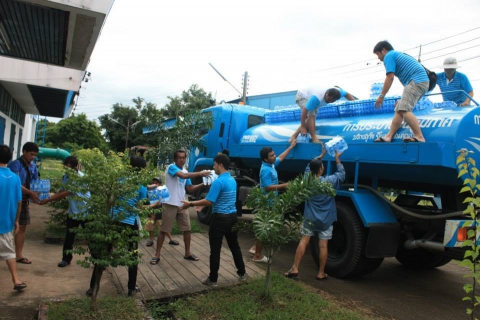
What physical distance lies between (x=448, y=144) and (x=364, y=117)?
1615mm

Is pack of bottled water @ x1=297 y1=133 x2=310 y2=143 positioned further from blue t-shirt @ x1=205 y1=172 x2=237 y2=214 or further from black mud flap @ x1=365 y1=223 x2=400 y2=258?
blue t-shirt @ x1=205 y1=172 x2=237 y2=214

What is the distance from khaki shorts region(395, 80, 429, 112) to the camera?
469 cm

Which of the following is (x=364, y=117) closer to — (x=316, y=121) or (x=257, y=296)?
(x=316, y=121)

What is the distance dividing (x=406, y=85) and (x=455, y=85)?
1.12 meters

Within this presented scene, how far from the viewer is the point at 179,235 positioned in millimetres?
7094

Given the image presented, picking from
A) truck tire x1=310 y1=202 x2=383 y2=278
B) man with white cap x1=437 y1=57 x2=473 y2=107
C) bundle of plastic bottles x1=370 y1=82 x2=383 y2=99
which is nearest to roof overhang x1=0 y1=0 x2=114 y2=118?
truck tire x1=310 y1=202 x2=383 y2=278

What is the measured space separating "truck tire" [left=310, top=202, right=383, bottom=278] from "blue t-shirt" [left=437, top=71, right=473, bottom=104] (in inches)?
79.8

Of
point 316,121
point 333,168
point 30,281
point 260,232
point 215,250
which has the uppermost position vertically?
point 316,121

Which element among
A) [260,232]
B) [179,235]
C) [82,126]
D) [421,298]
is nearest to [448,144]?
[421,298]

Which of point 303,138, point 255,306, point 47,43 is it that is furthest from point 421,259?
point 47,43

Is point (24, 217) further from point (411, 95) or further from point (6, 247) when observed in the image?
point (411, 95)

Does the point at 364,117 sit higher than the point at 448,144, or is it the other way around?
the point at 364,117

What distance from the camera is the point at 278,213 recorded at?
3910mm

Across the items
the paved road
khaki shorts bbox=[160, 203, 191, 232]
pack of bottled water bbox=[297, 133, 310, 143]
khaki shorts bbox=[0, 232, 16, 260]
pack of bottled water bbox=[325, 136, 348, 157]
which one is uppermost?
pack of bottled water bbox=[297, 133, 310, 143]
